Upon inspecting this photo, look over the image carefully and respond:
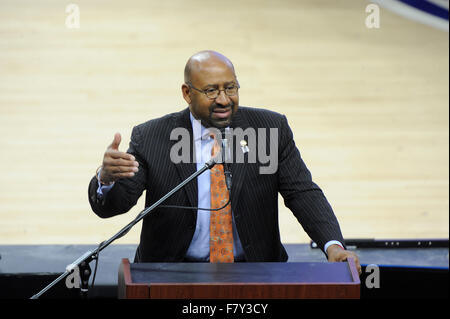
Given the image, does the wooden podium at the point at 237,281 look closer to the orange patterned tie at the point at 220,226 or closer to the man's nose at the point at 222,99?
the orange patterned tie at the point at 220,226

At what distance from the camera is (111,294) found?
286cm

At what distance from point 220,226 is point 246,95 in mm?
2447

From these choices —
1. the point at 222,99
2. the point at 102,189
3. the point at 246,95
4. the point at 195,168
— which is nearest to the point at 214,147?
the point at 195,168

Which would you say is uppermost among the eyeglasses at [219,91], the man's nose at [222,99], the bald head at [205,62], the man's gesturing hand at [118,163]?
the bald head at [205,62]

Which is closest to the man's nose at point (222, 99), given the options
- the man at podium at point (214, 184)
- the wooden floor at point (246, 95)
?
the man at podium at point (214, 184)

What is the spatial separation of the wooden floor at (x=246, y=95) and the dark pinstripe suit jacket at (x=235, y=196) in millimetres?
2080

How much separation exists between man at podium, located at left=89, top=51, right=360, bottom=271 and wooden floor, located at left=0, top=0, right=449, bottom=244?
6.87 feet

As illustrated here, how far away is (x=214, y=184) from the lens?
7.30 ft

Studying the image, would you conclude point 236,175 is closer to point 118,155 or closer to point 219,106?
point 219,106

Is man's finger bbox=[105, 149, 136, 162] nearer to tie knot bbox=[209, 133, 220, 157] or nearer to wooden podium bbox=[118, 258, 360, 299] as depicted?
wooden podium bbox=[118, 258, 360, 299]

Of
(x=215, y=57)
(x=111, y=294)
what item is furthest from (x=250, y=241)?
(x=111, y=294)

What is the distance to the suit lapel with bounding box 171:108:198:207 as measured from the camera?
7.28ft

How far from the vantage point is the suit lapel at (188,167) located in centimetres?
222

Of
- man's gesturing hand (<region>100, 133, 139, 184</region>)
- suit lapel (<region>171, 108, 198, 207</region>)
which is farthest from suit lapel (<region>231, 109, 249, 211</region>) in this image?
man's gesturing hand (<region>100, 133, 139, 184</region>)
